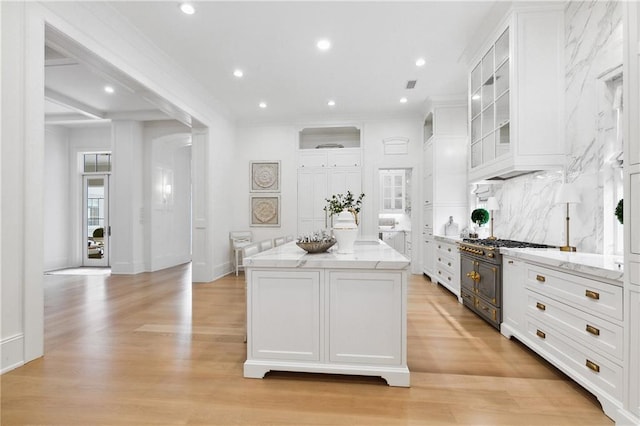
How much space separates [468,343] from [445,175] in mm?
3328

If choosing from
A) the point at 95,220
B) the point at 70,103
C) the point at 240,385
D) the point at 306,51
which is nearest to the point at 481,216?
the point at 306,51

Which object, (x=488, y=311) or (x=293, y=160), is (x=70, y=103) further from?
(x=488, y=311)

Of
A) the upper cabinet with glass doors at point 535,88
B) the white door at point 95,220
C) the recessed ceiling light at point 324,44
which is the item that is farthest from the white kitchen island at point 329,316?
the white door at point 95,220

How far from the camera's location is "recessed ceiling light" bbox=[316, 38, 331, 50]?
3.66 m

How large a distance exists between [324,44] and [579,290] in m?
3.42

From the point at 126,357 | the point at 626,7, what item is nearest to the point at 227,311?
the point at 126,357

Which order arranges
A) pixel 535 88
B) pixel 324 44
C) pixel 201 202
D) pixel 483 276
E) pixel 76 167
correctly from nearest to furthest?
1. pixel 535 88
2. pixel 483 276
3. pixel 324 44
4. pixel 201 202
5. pixel 76 167

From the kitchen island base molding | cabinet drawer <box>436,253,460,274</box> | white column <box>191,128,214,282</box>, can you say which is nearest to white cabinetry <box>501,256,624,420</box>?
the kitchen island base molding

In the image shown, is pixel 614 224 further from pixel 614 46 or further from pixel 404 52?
pixel 404 52

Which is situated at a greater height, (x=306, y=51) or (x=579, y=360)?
(x=306, y=51)

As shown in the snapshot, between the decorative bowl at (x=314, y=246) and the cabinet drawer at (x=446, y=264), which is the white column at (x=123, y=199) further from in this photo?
the cabinet drawer at (x=446, y=264)

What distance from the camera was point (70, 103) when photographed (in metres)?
5.43

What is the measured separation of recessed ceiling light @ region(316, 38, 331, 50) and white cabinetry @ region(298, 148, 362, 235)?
2853mm

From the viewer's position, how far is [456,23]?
131 inches
